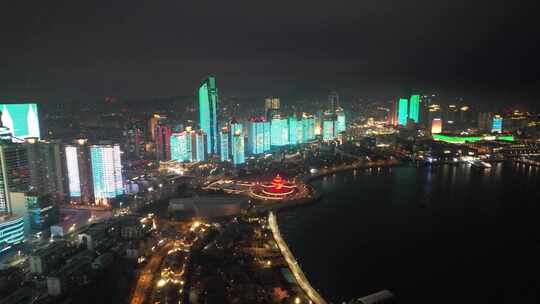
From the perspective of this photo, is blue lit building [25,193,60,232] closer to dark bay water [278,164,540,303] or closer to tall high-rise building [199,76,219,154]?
dark bay water [278,164,540,303]

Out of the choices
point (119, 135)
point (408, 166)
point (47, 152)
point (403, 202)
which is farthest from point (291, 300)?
point (119, 135)

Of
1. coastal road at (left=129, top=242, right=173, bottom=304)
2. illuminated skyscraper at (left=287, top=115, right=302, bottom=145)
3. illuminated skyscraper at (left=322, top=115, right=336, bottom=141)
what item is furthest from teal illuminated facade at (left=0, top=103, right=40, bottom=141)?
illuminated skyscraper at (left=322, top=115, right=336, bottom=141)

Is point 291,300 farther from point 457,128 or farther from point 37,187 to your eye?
point 457,128

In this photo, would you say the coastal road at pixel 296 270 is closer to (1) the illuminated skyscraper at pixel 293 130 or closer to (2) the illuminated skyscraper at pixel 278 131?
(2) the illuminated skyscraper at pixel 278 131

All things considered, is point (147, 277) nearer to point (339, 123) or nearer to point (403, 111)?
point (339, 123)

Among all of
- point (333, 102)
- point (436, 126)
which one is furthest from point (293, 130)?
point (436, 126)

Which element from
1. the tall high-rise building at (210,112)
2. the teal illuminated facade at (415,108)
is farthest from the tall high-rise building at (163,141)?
the teal illuminated facade at (415,108)
